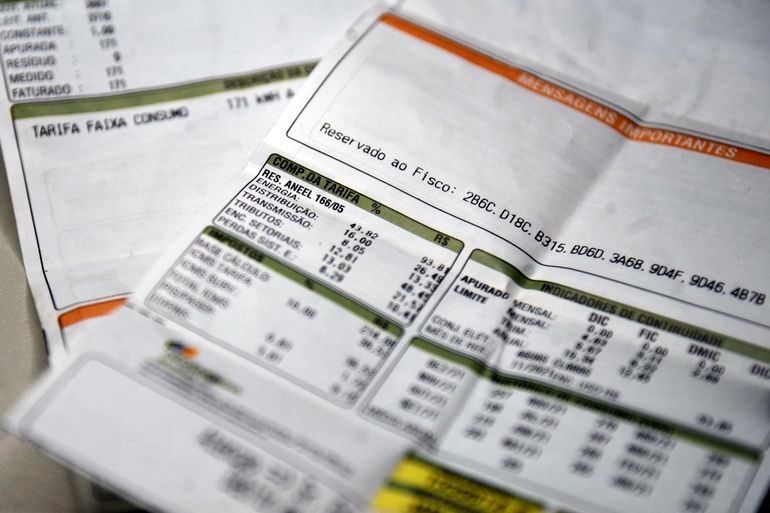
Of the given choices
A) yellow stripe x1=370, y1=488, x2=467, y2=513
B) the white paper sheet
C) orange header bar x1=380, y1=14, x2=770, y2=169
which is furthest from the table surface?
orange header bar x1=380, y1=14, x2=770, y2=169

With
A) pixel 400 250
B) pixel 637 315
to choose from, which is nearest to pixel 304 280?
pixel 400 250

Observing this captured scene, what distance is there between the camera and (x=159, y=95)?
0.44m

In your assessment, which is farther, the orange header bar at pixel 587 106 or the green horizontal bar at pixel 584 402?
the orange header bar at pixel 587 106

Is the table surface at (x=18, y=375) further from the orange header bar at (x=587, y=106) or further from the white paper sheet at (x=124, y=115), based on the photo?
the orange header bar at (x=587, y=106)

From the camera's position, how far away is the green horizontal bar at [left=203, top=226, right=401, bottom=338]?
35cm

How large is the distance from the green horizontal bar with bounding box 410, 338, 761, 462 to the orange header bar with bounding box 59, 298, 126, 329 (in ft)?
0.52

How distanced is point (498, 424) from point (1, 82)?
35 cm

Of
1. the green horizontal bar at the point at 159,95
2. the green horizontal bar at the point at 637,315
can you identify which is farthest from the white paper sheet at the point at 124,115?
the green horizontal bar at the point at 637,315

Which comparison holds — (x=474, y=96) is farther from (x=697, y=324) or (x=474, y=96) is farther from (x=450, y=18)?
(x=697, y=324)

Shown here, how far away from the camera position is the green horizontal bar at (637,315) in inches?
13.6

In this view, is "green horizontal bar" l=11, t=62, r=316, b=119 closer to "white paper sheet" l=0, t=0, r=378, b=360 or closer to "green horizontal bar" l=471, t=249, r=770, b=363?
"white paper sheet" l=0, t=0, r=378, b=360

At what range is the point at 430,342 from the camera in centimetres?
34

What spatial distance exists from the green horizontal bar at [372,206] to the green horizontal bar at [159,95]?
0.08m

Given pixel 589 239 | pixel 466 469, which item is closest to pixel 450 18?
pixel 589 239
